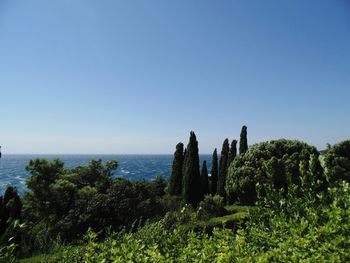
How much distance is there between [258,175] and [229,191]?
313 cm

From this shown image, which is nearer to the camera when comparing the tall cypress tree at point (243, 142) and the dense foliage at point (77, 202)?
the dense foliage at point (77, 202)

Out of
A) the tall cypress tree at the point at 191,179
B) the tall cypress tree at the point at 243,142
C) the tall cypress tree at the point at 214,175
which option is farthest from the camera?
the tall cypress tree at the point at 214,175

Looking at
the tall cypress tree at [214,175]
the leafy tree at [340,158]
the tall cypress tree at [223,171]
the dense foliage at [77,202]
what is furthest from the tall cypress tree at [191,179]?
the leafy tree at [340,158]

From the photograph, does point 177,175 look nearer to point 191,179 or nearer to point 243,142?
point 191,179

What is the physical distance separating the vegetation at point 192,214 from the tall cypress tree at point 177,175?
87 millimetres

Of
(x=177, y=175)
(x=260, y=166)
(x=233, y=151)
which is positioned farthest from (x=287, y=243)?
(x=233, y=151)

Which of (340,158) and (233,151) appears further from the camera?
(233,151)

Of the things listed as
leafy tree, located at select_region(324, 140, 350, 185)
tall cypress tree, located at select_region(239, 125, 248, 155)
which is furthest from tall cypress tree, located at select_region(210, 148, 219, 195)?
leafy tree, located at select_region(324, 140, 350, 185)

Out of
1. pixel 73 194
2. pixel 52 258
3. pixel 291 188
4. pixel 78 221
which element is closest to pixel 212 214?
pixel 78 221

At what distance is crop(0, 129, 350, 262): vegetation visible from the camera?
10.8ft

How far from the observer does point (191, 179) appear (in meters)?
24.2

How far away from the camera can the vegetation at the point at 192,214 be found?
129 inches

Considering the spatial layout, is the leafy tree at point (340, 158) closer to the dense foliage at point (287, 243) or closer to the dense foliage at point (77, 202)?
the dense foliage at point (77, 202)

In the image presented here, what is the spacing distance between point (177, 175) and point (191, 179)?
2.99m
